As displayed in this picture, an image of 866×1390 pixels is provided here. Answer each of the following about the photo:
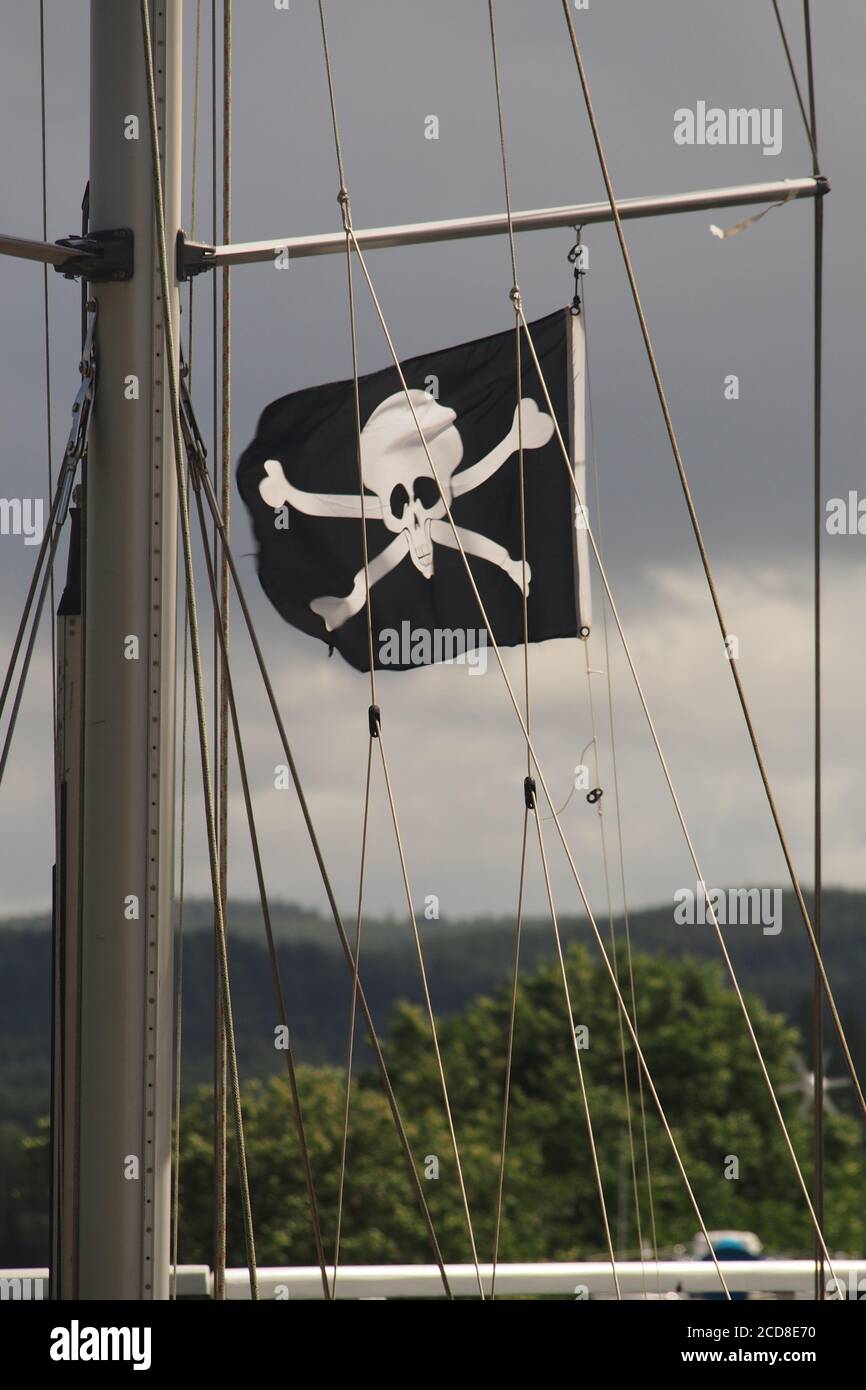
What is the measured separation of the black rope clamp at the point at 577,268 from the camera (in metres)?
6.53

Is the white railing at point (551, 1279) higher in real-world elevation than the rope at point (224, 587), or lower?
lower

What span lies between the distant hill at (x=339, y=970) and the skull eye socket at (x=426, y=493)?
52484mm

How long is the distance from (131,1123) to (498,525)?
14.6ft

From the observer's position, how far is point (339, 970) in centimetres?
7244

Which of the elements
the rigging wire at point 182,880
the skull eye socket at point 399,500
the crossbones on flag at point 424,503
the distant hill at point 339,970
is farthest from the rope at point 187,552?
the distant hill at point 339,970

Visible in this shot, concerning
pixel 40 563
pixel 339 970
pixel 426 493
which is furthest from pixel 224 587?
pixel 339 970

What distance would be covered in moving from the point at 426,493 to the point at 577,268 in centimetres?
148

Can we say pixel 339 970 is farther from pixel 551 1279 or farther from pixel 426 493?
pixel 551 1279

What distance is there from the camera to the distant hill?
6331cm

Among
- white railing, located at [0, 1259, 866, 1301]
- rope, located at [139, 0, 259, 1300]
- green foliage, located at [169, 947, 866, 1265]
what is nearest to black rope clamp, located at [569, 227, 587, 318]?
rope, located at [139, 0, 259, 1300]

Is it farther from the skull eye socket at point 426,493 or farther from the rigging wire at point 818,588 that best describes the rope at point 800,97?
the skull eye socket at point 426,493

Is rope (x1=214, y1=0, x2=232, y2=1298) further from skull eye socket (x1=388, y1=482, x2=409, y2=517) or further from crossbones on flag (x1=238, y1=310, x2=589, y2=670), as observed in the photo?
skull eye socket (x1=388, y1=482, x2=409, y2=517)

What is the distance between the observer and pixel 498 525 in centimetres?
796

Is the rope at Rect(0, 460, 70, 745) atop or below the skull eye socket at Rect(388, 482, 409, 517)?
below
